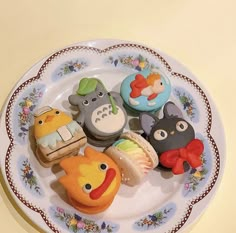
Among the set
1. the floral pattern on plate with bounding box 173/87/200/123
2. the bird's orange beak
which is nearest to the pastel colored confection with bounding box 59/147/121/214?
the bird's orange beak

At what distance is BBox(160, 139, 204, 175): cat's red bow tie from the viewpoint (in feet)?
3.87

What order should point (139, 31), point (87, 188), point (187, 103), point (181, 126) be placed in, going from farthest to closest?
point (139, 31), point (187, 103), point (181, 126), point (87, 188)

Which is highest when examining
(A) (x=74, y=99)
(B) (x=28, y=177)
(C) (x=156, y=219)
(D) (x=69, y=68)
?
(D) (x=69, y=68)

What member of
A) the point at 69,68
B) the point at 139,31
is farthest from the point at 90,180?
the point at 139,31

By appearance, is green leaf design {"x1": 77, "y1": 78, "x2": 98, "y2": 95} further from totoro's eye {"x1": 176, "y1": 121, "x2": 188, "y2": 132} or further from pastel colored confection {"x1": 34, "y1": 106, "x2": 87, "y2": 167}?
totoro's eye {"x1": 176, "y1": 121, "x2": 188, "y2": 132}

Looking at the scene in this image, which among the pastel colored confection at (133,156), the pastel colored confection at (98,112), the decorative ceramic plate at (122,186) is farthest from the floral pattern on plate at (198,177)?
the pastel colored confection at (98,112)

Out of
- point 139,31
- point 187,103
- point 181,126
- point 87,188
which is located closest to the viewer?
point 87,188

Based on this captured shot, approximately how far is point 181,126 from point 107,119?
0.18m

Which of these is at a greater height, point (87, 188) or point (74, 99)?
point (74, 99)

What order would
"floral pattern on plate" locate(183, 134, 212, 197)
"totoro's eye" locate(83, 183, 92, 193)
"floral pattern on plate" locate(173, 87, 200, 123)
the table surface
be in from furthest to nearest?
1. the table surface
2. "floral pattern on plate" locate(173, 87, 200, 123)
3. "floral pattern on plate" locate(183, 134, 212, 197)
4. "totoro's eye" locate(83, 183, 92, 193)

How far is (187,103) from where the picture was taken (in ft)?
4.38

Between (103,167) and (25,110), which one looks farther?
(25,110)

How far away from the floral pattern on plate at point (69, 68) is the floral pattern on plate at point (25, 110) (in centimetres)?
5

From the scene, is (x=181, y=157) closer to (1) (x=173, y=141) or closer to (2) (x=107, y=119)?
(1) (x=173, y=141)
